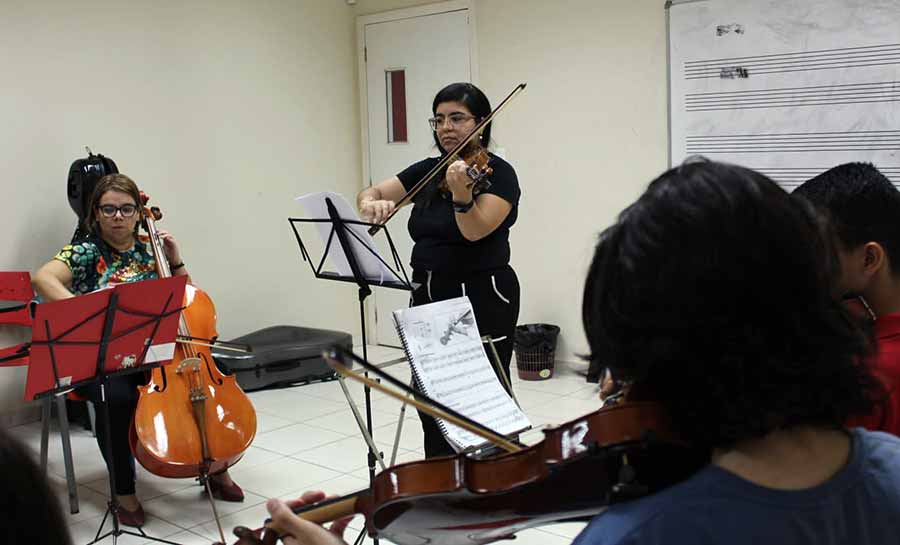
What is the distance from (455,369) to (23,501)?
185cm

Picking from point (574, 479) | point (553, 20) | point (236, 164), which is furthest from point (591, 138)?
point (574, 479)

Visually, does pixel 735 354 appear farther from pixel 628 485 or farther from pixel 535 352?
pixel 535 352

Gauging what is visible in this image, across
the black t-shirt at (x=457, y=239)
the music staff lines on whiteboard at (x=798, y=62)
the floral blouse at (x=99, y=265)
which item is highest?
the music staff lines on whiteboard at (x=798, y=62)

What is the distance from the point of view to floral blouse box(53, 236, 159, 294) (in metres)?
3.34

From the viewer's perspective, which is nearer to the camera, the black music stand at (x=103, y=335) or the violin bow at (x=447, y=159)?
the black music stand at (x=103, y=335)

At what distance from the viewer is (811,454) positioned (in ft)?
2.72

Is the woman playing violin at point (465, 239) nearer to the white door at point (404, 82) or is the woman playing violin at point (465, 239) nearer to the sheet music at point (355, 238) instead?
the sheet music at point (355, 238)

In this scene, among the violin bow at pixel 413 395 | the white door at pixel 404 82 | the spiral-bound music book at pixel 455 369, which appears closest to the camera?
the violin bow at pixel 413 395

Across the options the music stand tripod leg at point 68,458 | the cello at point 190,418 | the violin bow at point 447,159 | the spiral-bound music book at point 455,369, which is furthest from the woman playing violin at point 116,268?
the spiral-bound music book at point 455,369

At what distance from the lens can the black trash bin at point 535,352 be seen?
4883mm

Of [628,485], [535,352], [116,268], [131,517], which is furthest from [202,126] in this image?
[628,485]

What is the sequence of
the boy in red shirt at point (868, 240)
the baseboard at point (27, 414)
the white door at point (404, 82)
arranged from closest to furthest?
the boy in red shirt at point (868, 240)
the baseboard at point (27, 414)
the white door at point (404, 82)

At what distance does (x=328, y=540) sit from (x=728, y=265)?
21.8 inches

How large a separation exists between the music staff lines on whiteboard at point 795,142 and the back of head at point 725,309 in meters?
3.56
